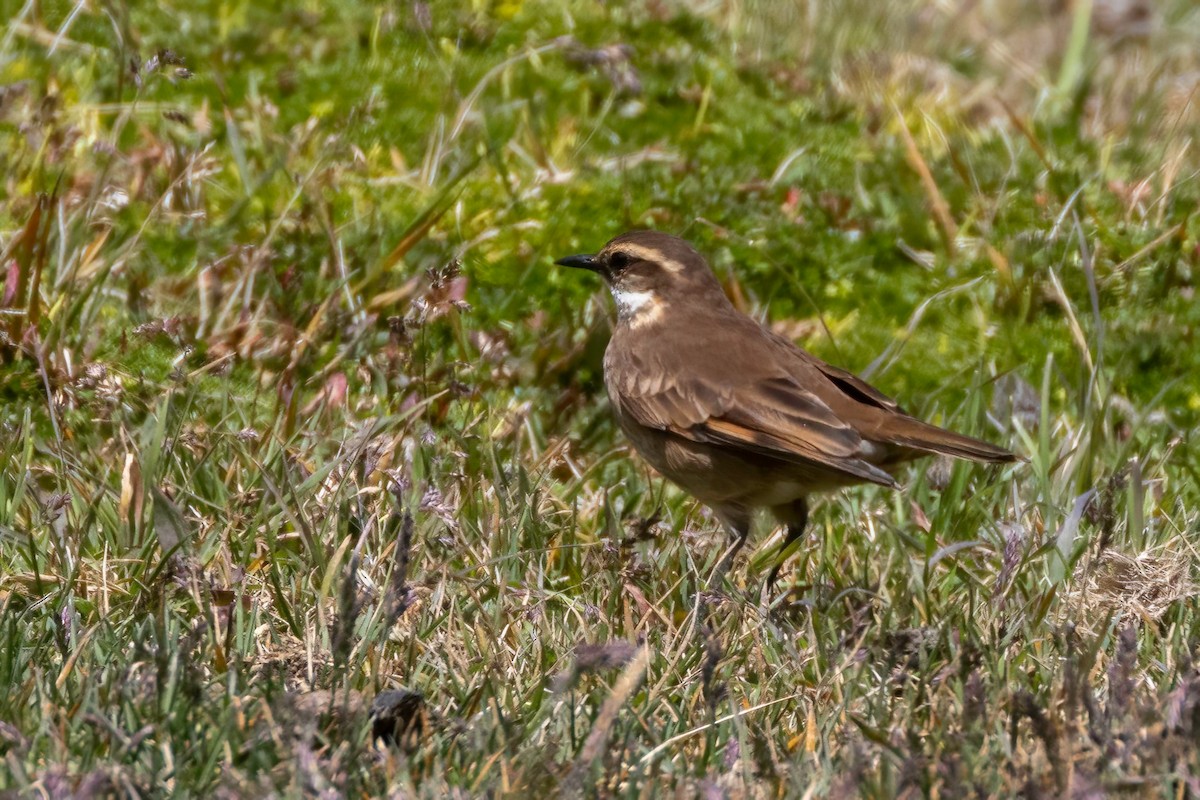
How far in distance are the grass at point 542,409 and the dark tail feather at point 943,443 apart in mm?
287

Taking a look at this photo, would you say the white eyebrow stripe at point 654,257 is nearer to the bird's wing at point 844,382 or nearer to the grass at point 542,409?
the grass at point 542,409

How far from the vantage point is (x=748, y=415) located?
5.97 metres

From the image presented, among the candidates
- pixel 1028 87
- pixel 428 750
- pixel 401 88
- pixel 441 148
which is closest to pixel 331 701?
pixel 428 750

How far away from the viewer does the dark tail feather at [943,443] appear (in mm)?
5348

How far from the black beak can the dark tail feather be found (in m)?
1.80

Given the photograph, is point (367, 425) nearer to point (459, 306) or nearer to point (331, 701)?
point (459, 306)

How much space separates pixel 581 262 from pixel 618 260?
17cm

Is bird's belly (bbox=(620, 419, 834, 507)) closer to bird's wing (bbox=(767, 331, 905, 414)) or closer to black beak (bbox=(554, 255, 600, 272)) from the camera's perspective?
bird's wing (bbox=(767, 331, 905, 414))

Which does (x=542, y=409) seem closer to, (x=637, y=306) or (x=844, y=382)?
(x=637, y=306)

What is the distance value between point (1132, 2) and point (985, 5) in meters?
1.55

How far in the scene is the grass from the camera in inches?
156

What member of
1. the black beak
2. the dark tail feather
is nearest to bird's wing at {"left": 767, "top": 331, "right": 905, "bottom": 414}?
the dark tail feather

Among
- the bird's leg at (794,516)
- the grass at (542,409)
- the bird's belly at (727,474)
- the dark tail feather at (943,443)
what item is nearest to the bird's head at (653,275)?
the grass at (542,409)

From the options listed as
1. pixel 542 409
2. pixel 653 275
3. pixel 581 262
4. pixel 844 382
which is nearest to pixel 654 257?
pixel 653 275
